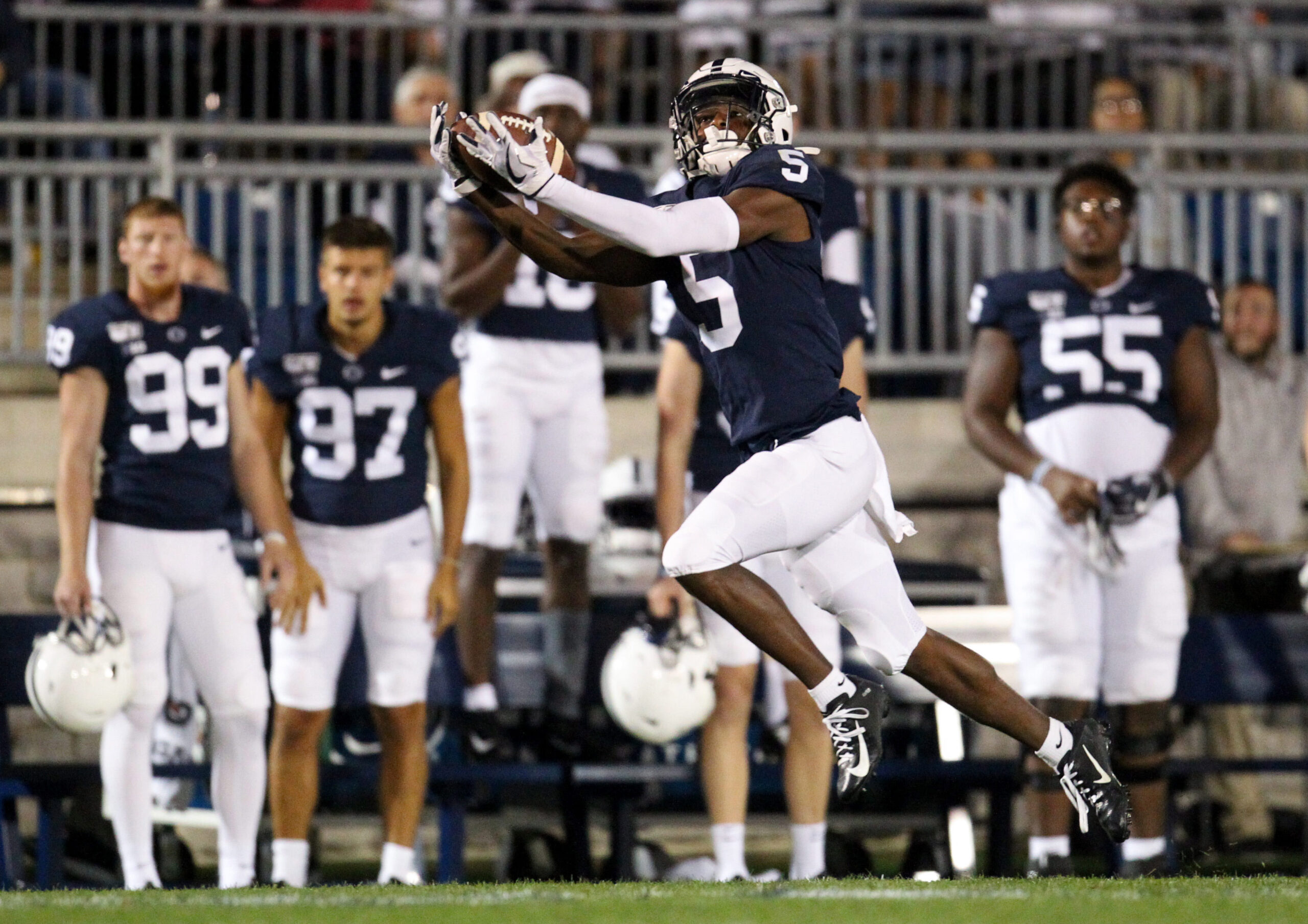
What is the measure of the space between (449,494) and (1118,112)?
4.31 m

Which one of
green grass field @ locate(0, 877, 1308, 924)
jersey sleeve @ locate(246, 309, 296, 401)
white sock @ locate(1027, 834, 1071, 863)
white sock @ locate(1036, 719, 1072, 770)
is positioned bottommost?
white sock @ locate(1027, 834, 1071, 863)

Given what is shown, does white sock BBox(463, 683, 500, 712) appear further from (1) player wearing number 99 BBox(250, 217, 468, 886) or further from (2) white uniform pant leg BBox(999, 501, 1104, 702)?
(2) white uniform pant leg BBox(999, 501, 1104, 702)

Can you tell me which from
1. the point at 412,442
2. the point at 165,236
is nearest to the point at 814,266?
the point at 412,442

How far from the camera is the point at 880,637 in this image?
14.7 ft

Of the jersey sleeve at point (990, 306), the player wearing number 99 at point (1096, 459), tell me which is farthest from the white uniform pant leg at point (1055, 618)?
the jersey sleeve at point (990, 306)

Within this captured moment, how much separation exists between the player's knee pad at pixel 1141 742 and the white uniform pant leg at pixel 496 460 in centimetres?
206

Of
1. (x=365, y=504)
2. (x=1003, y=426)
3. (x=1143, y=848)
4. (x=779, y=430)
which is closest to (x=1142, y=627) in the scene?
(x=1143, y=848)

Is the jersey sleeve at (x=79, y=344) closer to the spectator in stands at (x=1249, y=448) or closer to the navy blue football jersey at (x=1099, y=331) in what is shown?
the navy blue football jersey at (x=1099, y=331)

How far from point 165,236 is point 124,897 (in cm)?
238

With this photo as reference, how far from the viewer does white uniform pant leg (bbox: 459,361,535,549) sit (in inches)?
252

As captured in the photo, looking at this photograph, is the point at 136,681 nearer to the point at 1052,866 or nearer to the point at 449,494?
the point at 449,494

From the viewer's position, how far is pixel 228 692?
5793 mm

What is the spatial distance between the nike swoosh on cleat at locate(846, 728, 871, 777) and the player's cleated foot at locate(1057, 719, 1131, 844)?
1.75 feet

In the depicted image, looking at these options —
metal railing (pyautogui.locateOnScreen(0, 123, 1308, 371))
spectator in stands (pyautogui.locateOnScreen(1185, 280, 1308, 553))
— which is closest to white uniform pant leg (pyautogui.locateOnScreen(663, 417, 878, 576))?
spectator in stands (pyautogui.locateOnScreen(1185, 280, 1308, 553))
